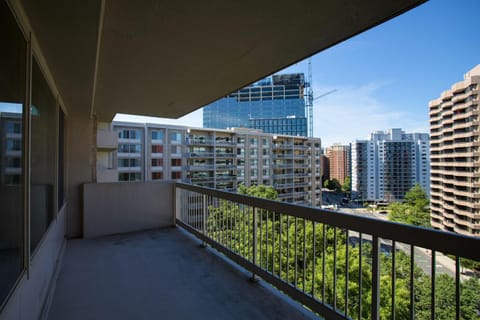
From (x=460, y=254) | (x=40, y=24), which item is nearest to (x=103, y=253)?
(x=40, y=24)

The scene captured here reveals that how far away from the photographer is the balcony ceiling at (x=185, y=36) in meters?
1.50

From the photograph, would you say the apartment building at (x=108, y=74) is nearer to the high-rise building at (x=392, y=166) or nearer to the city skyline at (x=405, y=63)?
the city skyline at (x=405, y=63)

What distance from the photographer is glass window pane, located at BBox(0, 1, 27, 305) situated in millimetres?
1062

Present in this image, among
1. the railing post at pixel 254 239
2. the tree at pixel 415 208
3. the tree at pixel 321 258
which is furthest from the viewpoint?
the tree at pixel 415 208

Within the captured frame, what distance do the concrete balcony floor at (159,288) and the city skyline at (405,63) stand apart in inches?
95.5

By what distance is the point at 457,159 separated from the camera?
11.2 feet

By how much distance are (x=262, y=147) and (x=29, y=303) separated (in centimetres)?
2955

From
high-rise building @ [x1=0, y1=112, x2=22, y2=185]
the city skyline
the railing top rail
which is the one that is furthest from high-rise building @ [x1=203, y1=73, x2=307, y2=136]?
high-rise building @ [x1=0, y1=112, x2=22, y2=185]

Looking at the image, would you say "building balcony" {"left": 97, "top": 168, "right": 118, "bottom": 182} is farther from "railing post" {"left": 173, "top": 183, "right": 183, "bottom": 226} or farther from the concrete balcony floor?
the concrete balcony floor

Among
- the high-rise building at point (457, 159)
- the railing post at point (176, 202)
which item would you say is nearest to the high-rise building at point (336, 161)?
the high-rise building at point (457, 159)

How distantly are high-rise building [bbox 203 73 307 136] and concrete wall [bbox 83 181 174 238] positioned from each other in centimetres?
2622

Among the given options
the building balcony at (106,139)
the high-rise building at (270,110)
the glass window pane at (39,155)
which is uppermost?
the high-rise building at (270,110)

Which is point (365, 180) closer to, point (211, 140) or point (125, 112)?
point (125, 112)

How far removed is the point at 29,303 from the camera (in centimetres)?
155
